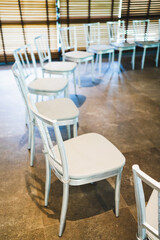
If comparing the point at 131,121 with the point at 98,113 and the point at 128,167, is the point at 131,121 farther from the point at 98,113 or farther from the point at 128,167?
the point at 128,167

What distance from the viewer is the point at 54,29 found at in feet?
18.4

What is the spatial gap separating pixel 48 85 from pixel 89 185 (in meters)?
1.26

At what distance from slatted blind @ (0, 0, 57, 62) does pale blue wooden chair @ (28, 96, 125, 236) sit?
177 inches

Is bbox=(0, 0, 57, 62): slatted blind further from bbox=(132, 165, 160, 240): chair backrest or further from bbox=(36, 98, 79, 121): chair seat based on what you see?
bbox=(132, 165, 160, 240): chair backrest

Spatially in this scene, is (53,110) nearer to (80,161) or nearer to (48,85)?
(48,85)

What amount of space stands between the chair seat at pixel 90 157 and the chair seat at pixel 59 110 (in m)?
0.39

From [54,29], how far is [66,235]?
16.4 ft

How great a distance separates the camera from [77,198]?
6.05ft

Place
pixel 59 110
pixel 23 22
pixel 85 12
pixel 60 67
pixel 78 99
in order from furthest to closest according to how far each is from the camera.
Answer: pixel 85 12 < pixel 23 22 < pixel 78 99 < pixel 60 67 < pixel 59 110

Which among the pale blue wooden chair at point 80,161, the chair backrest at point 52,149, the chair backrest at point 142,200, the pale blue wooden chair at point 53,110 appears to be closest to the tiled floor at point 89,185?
the pale blue wooden chair at point 80,161

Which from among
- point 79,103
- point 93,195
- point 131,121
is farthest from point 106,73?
point 93,195

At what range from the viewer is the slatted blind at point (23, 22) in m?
5.21

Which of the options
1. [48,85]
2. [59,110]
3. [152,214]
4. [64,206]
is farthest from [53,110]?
[152,214]

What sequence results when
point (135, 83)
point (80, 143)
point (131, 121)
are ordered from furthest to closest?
point (135, 83) < point (131, 121) < point (80, 143)
